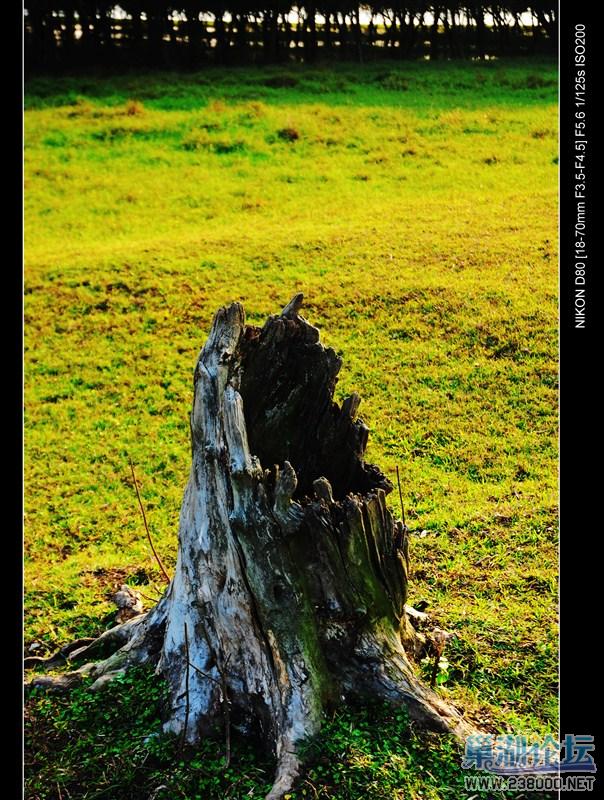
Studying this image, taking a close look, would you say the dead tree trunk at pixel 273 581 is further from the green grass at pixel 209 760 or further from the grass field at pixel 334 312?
the grass field at pixel 334 312

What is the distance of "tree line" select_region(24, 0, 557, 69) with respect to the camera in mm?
32719

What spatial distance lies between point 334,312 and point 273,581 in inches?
339

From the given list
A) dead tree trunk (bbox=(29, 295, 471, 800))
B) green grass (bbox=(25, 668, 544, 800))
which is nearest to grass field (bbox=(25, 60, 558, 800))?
green grass (bbox=(25, 668, 544, 800))

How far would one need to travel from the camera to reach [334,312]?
12.8m

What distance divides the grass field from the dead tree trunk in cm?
52

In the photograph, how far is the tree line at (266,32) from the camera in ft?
107

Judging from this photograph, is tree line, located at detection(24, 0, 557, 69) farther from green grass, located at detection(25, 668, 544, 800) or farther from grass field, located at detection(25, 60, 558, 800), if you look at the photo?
green grass, located at detection(25, 668, 544, 800)

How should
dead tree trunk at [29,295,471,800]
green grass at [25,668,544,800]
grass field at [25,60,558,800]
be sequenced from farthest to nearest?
grass field at [25,60,558,800], dead tree trunk at [29,295,471,800], green grass at [25,668,544,800]

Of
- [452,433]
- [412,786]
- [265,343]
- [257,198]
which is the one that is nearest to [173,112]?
[257,198]

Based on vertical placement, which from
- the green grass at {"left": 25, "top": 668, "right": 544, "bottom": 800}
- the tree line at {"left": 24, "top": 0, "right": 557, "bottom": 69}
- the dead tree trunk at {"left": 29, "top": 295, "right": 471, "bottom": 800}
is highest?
the tree line at {"left": 24, "top": 0, "right": 557, "bottom": 69}
